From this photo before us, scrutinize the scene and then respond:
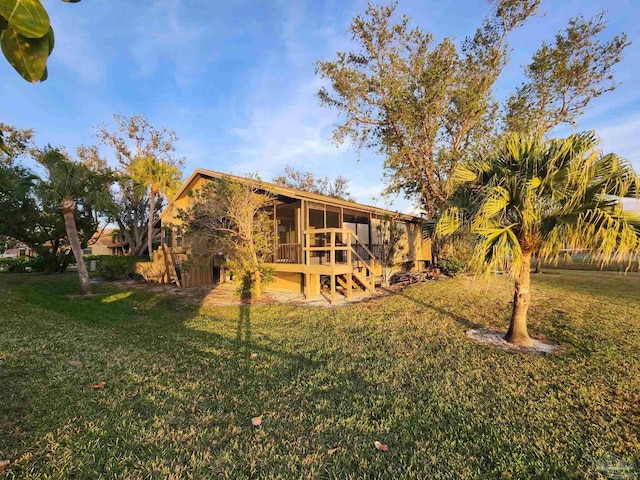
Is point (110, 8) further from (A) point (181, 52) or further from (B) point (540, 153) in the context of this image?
(A) point (181, 52)

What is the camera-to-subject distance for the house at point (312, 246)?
34.5 ft

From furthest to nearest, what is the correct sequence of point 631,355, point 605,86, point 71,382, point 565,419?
1. point 605,86
2. point 631,355
3. point 71,382
4. point 565,419

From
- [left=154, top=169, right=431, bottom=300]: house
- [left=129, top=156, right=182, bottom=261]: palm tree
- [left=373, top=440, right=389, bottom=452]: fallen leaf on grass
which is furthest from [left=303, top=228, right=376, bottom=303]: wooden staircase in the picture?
[left=129, top=156, right=182, bottom=261]: palm tree

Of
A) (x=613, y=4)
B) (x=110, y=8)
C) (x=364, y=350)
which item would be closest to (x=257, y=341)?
(x=364, y=350)

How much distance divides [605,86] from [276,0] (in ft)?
52.7

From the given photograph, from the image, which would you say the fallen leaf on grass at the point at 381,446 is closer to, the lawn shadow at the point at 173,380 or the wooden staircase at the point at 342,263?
the lawn shadow at the point at 173,380

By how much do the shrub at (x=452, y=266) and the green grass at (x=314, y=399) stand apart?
21.0ft

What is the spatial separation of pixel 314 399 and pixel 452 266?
11664mm

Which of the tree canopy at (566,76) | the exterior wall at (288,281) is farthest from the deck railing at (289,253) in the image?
the tree canopy at (566,76)

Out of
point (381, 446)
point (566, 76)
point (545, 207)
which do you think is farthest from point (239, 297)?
point (566, 76)

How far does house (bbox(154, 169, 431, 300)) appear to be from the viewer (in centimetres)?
1051

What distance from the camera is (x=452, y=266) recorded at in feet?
44.7

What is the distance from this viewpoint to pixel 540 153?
502 cm

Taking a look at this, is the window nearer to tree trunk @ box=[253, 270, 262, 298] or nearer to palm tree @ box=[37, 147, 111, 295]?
palm tree @ box=[37, 147, 111, 295]
